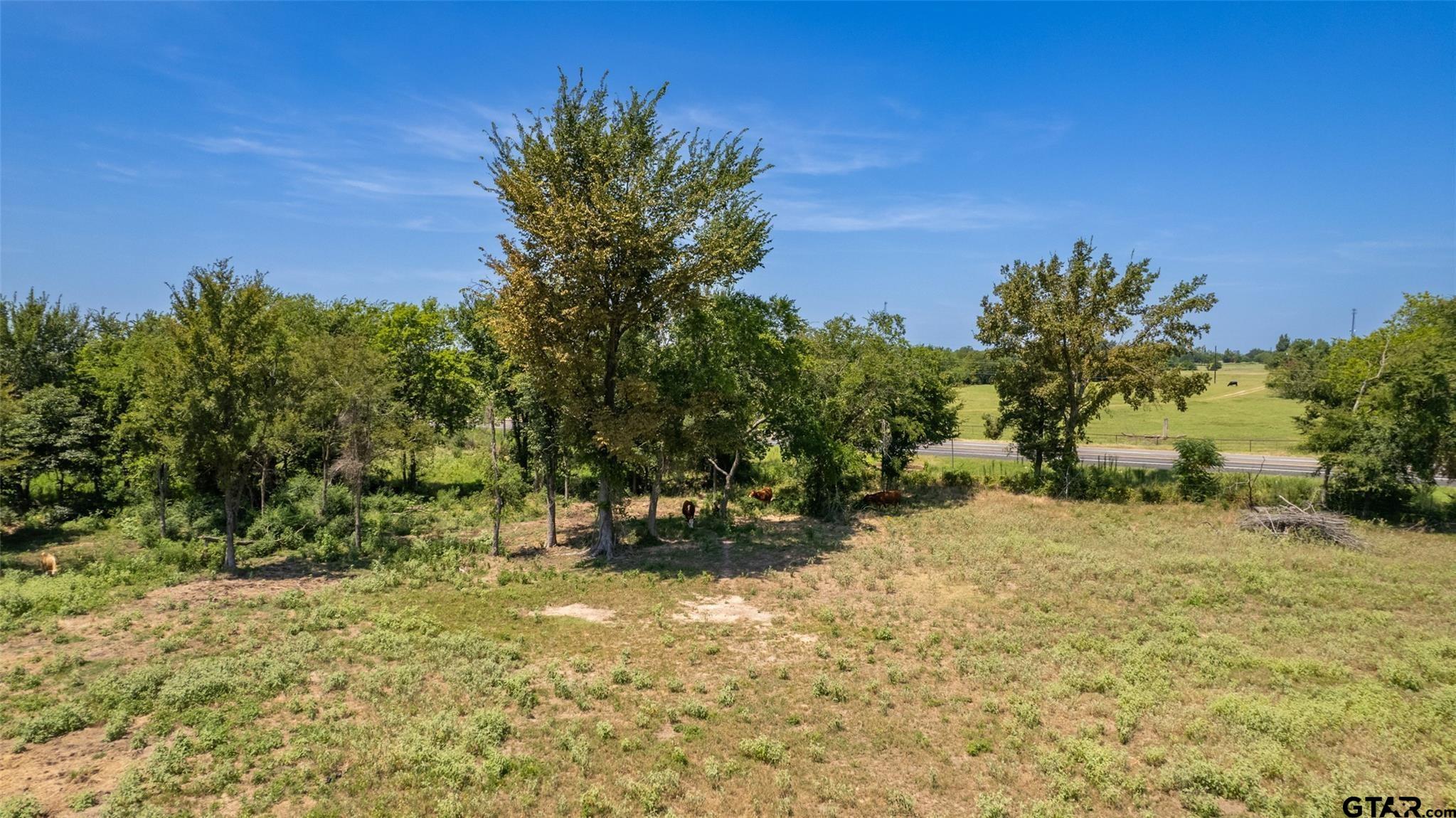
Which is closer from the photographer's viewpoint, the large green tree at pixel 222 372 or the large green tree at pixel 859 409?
the large green tree at pixel 222 372

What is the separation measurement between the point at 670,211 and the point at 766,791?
18370mm

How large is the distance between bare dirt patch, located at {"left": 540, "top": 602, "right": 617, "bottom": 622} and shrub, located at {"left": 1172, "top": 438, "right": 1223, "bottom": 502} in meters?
A: 27.6

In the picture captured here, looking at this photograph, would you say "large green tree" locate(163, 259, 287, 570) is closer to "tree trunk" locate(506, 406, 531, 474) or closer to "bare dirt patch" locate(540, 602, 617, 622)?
"tree trunk" locate(506, 406, 531, 474)

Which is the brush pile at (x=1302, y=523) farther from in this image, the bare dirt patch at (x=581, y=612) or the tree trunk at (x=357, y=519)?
the tree trunk at (x=357, y=519)

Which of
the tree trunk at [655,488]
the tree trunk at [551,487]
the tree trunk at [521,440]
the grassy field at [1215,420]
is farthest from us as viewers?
the grassy field at [1215,420]

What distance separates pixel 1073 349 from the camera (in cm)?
3356

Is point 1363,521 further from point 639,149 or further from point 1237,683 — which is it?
point 639,149

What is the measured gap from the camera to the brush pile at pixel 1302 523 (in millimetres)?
24344

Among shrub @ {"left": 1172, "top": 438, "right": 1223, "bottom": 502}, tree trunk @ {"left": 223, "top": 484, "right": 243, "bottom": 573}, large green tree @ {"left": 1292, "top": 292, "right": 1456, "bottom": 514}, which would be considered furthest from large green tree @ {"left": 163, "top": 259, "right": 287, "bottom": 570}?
large green tree @ {"left": 1292, "top": 292, "right": 1456, "bottom": 514}

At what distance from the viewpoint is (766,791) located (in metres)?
10.2

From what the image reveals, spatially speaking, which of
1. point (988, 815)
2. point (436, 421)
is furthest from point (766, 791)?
point (436, 421)

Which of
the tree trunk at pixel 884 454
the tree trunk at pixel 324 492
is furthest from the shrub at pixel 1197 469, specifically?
the tree trunk at pixel 324 492

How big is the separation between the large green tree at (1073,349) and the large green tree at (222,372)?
31.1 m

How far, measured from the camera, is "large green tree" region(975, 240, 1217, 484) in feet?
106
